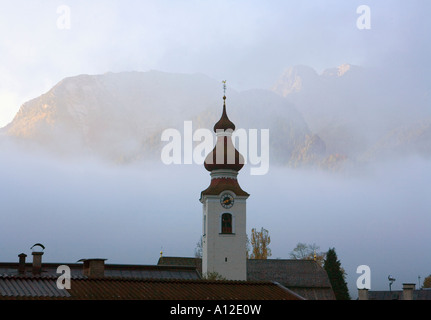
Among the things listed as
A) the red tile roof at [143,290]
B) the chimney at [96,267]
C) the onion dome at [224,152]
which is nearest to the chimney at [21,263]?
the chimney at [96,267]

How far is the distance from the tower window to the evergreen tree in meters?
16.1

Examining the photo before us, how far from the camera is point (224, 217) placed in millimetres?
53281

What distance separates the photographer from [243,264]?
52.3m

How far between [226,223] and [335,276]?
1699 centimetres

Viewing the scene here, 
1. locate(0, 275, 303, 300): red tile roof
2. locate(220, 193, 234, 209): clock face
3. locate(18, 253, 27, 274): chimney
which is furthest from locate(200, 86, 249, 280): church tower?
locate(0, 275, 303, 300): red tile roof

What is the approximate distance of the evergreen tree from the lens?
63.7 metres

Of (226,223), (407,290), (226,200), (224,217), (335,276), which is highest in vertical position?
(226,200)

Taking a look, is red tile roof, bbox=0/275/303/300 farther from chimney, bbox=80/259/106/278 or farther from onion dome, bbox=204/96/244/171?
onion dome, bbox=204/96/244/171

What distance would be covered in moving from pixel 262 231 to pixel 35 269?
130ft

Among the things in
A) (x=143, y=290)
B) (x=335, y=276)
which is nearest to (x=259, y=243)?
(x=335, y=276)

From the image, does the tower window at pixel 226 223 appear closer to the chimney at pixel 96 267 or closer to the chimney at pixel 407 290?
the chimney at pixel 407 290

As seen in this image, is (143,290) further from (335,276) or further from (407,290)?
(335,276)

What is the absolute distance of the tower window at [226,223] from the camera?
53.1m

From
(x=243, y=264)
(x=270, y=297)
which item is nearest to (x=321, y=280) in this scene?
(x=243, y=264)
